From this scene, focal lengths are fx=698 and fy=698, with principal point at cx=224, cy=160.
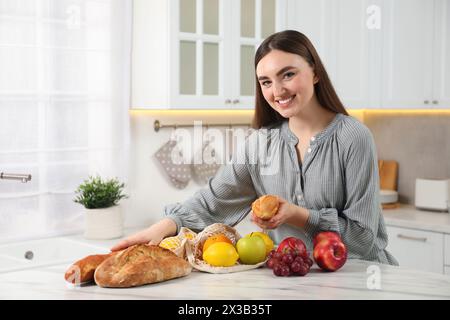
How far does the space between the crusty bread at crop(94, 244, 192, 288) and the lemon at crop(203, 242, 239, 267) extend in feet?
0.34

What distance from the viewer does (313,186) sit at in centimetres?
209

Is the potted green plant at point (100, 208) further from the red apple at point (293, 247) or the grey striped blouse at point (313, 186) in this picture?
the red apple at point (293, 247)

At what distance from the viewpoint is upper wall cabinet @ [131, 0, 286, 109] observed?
336 centimetres

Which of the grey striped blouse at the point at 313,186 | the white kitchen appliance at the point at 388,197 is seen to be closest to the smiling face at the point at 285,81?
the grey striped blouse at the point at 313,186

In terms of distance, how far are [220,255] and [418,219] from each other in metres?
2.31

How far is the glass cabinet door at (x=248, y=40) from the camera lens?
3.63 m

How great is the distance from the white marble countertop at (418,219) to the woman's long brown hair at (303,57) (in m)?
1.79

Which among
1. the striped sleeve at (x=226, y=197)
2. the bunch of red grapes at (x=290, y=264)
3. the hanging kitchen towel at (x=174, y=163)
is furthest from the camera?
the hanging kitchen towel at (x=174, y=163)

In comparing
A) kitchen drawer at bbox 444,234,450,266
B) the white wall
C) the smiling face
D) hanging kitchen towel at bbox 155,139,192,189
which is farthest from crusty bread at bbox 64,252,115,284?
kitchen drawer at bbox 444,234,450,266

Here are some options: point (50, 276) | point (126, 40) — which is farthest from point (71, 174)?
point (50, 276)

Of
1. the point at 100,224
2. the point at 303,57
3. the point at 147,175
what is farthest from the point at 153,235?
the point at 147,175

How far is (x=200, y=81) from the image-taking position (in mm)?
3463

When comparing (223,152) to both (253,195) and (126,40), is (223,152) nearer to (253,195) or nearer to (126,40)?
(126,40)

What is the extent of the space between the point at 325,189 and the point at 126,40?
5.88 ft
